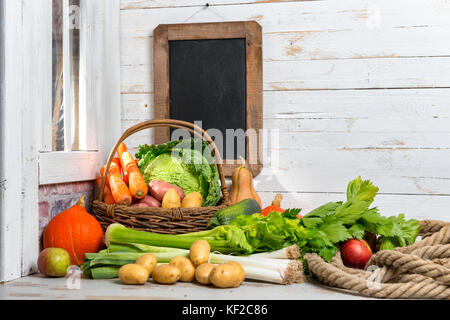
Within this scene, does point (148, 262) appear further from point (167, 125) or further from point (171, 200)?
point (167, 125)

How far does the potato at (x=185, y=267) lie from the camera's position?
1.29m

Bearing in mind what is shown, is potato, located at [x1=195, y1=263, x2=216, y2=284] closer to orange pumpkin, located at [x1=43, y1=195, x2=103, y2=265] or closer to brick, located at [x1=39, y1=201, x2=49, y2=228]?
orange pumpkin, located at [x1=43, y1=195, x2=103, y2=265]

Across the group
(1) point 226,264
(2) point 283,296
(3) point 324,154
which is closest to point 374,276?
(2) point 283,296

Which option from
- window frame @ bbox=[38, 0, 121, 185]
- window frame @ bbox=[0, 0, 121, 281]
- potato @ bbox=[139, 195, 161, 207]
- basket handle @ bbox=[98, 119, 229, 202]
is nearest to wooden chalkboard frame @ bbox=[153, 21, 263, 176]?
window frame @ bbox=[38, 0, 121, 185]

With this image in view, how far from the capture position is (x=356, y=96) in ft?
6.36

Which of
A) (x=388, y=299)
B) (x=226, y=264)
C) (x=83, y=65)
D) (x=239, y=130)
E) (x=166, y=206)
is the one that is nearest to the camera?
(x=388, y=299)

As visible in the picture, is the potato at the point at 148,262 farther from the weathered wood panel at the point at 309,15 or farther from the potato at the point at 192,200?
the weathered wood panel at the point at 309,15

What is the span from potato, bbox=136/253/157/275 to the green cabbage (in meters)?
0.46

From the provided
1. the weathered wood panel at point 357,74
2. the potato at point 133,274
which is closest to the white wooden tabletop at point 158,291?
the potato at point 133,274

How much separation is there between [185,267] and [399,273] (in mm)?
568

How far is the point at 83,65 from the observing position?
73.0 inches

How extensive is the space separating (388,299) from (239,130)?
1.04m

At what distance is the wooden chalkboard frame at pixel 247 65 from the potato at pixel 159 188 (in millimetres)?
337

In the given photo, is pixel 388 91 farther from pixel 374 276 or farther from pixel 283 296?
pixel 283 296
